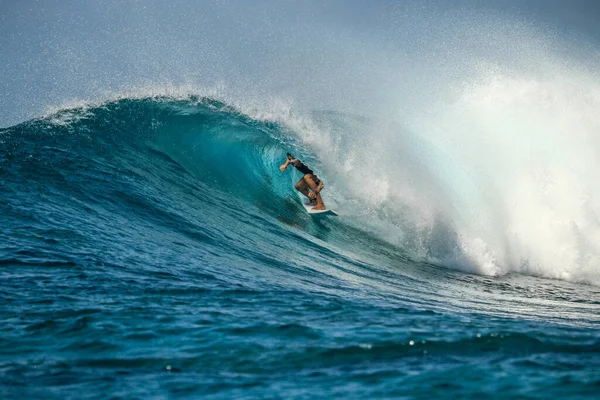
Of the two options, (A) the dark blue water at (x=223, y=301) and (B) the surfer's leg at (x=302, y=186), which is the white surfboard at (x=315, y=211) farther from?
(B) the surfer's leg at (x=302, y=186)

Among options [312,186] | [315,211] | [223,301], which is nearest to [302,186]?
[312,186]

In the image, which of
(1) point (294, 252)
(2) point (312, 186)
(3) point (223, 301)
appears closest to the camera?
(3) point (223, 301)

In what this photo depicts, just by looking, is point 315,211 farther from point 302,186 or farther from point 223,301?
point 223,301

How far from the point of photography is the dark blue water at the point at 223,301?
153 inches

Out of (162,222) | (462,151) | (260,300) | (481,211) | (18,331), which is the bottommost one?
(18,331)

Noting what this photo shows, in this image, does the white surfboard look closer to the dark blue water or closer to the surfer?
the surfer

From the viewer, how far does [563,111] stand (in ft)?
59.3

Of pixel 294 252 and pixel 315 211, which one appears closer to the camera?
pixel 294 252

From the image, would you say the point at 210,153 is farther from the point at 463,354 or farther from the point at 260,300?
the point at 463,354

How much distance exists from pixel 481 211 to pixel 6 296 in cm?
1285

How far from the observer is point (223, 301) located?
19.1 ft

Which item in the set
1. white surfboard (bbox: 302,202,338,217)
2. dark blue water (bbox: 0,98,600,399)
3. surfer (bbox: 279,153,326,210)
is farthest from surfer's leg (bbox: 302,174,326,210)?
dark blue water (bbox: 0,98,600,399)

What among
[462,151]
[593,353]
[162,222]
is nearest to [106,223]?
[162,222]

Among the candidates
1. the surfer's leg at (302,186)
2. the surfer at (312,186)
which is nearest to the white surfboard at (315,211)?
the surfer at (312,186)
